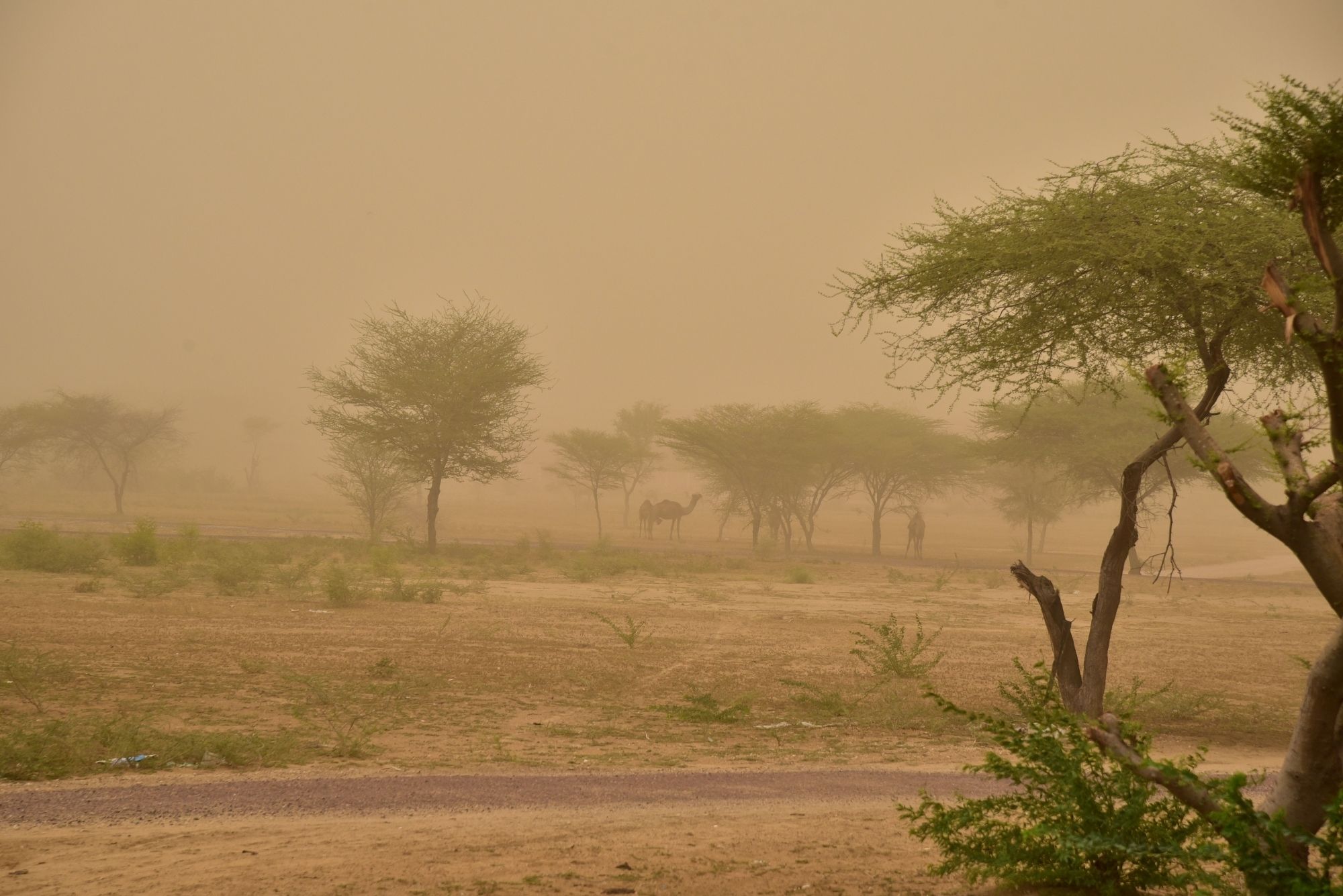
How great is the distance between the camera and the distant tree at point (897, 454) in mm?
46750

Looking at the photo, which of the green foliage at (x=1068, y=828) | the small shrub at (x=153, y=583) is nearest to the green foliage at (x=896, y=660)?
the green foliage at (x=1068, y=828)

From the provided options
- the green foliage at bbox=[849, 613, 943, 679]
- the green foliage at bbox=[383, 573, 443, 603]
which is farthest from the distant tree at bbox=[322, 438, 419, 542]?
the green foliage at bbox=[849, 613, 943, 679]

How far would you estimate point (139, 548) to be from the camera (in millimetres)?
24641

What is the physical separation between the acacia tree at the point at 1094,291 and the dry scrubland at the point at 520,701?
2.54 meters

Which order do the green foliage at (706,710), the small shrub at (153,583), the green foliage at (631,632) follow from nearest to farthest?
1. the green foliage at (706,710)
2. the green foliage at (631,632)
3. the small shrub at (153,583)

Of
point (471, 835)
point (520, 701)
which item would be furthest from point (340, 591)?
point (471, 835)

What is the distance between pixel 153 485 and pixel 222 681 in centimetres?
7710

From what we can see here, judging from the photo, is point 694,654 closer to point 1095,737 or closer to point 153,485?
point 1095,737

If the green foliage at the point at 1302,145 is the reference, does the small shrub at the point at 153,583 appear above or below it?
below

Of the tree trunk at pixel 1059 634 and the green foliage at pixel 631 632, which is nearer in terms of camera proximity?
the tree trunk at pixel 1059 634

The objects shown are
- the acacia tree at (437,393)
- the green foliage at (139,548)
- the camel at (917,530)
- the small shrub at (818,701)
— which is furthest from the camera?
the camel at (917,530)

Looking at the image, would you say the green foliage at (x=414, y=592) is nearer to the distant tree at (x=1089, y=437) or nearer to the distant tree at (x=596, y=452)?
the distant tree at (x=1089, y=437)

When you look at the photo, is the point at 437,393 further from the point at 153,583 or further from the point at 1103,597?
the point at 1103,597

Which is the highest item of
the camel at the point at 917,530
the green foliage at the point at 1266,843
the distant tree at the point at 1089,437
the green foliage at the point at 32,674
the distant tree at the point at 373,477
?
the distant tree at the point at 1089,437
